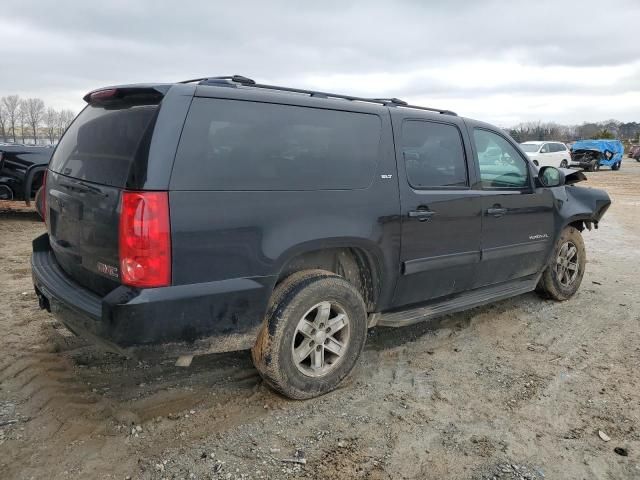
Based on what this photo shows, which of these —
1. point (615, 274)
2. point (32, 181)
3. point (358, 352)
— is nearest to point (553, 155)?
point (615, 274)

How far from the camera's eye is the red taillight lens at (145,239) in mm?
2539

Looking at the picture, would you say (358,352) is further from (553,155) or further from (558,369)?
(553,155)

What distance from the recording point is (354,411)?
3.17 meters

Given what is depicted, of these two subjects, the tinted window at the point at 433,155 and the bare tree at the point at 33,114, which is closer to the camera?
the tinted window at the point at 433,155

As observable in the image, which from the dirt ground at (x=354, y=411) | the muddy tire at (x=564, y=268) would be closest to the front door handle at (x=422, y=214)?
the dirt ground at (x=354, y=411)

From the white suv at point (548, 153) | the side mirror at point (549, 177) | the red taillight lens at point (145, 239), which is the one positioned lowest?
the red taillight lens at point (145, 239)

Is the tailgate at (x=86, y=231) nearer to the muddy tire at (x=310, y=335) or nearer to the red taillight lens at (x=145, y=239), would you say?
the red taillight lens at (x=145, y=239)

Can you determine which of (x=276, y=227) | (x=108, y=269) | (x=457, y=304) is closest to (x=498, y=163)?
(x=457, y=304)

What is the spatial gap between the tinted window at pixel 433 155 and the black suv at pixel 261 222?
0.05ft

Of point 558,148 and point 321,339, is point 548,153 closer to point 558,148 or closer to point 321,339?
point 558,148

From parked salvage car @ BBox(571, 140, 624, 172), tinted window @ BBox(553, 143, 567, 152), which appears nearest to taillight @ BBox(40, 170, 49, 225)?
tinted window @ BBox(553, 143, 567, 152)

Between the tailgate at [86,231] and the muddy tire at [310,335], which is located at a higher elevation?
the tailgate at [86,231]

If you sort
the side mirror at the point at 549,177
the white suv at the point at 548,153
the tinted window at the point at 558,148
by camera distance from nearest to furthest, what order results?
the side mirror at the point at 549,177 < the white suv at the point at 548,153 < the tinted window at the point at 558,148

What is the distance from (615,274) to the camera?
22.0ft
